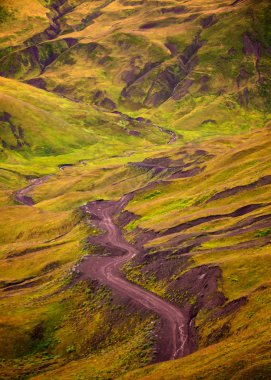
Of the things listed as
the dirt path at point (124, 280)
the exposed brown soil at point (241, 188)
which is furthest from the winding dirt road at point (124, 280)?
the exposed brown soil at point (241, 188)

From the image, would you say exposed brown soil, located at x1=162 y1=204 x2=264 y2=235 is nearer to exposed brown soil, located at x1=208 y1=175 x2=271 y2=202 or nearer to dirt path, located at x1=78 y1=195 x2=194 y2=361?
dirt path, located at x1=78 y1=195 x2=194 y2=361

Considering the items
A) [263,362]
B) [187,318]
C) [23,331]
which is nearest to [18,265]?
[23,331]

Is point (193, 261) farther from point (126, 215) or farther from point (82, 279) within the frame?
point (126, 215)

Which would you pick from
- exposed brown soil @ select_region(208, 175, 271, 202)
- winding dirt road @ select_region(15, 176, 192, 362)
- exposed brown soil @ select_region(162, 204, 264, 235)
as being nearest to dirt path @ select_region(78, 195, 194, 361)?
winding dirt road @ select_region(15, 176, 192, 362)

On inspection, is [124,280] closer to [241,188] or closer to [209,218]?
[209,218]

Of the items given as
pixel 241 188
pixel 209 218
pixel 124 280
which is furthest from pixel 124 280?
pixel 241 188

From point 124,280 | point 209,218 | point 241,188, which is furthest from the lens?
point 241,188

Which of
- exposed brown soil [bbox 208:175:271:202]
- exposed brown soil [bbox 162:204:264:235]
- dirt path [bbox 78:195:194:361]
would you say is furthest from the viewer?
exposed brown soil [bbox 208:175:271:202]

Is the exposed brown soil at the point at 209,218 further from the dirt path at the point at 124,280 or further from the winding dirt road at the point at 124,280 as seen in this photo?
the dirt path at the point at 124,280
